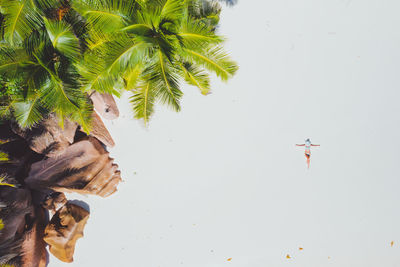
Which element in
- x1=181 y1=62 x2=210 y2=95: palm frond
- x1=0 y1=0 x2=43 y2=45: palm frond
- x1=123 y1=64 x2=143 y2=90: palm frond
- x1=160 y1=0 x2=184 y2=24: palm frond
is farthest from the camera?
→ x1=181 y1=62 x2=210 y2=95: palm frond

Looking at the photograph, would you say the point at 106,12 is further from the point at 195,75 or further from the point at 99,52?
the point at 195,75

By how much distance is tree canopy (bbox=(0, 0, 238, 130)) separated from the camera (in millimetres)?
3609

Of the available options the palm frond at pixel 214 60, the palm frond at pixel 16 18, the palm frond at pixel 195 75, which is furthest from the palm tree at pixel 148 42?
the palm frond at pixel 16 18

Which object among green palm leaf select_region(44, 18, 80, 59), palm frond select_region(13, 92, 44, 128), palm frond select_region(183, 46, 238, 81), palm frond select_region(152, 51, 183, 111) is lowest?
palm frond select_region(13, 92, 44, 128)

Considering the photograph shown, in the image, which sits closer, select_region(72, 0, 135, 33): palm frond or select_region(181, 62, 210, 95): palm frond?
select_region(72, 0, 135, 33): palm frond

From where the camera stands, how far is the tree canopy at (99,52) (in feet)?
11.8

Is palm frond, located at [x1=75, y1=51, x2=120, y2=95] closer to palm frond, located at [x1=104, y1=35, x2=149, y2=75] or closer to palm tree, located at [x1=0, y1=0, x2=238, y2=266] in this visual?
palm tree, located at [x1=0, y1=0, x2=238, y2=266]

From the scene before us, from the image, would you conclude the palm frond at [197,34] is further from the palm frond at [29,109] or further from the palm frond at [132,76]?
the palm frond at [29,109]

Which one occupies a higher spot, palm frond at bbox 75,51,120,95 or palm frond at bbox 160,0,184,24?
palm frond at bbox 160,0,184,24

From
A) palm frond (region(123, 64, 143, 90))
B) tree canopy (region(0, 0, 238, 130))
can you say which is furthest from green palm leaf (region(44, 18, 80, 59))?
palm frond (region(123, 64, 143, 90))

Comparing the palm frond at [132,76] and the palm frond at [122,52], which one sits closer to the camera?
the palm frond at [122,52]

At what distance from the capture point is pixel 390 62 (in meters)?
5.68

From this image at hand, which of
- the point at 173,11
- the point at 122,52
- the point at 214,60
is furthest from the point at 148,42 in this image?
the point at 214,60

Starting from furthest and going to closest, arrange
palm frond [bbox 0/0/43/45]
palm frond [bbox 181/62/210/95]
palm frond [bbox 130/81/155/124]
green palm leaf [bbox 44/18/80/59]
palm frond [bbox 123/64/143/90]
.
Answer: palm frond [bbox 181/62/210/95], palm frond [bbox 130/81/155/124], palm frond [bbox 123/64/143/90], green palm leaf [bbox 44/18/80/59], palm frond [bbox 0/0/43/45]
